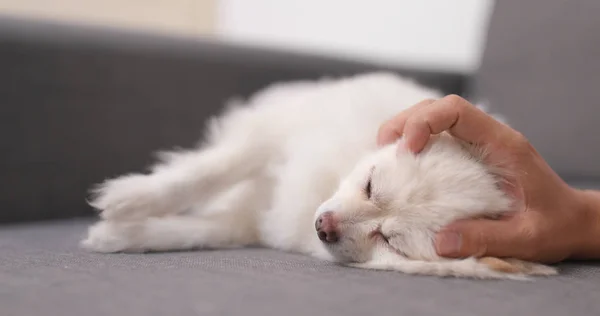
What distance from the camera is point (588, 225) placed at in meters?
1.30

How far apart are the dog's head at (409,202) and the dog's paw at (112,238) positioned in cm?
46

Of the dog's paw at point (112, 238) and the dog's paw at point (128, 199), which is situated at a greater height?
the dog's paw at point (128, 199)

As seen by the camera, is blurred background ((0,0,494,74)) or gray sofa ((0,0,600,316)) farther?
blurred background ((0,0,494,74))

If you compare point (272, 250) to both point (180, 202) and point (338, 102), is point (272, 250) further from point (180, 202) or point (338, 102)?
point (338, 102)

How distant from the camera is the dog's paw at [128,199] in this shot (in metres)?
1.45

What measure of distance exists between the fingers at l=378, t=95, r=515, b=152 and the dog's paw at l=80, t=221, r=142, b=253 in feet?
2.29

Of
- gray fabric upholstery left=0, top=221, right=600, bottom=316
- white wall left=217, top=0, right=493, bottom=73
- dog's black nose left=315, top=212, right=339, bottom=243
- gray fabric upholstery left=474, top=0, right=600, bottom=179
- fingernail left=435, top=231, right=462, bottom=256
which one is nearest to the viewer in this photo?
gray fabric upholstery left=0, top=221, right=600, bottom=316

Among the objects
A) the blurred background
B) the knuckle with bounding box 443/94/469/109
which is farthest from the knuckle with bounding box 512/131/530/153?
the blurred background

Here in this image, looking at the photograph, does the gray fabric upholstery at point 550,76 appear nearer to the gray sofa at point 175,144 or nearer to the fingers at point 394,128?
the gray sofa at point 175,144

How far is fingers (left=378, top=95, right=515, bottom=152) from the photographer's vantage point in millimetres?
1218

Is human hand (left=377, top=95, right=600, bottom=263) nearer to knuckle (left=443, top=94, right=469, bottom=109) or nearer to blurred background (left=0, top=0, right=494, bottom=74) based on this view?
knuckle (left=443, top=94, right=469, bottom=109)

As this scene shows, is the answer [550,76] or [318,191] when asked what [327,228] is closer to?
[318,191]

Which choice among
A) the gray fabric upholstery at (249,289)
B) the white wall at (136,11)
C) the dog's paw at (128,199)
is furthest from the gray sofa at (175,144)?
the white wall at (136,11)

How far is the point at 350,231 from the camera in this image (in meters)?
1.29
